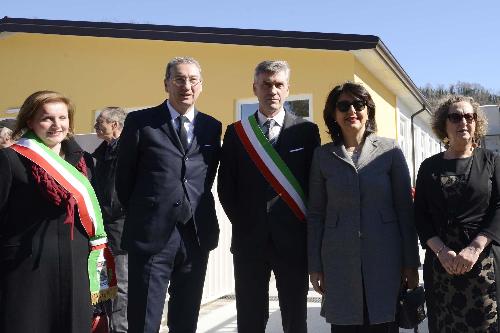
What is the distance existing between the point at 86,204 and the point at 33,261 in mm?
397

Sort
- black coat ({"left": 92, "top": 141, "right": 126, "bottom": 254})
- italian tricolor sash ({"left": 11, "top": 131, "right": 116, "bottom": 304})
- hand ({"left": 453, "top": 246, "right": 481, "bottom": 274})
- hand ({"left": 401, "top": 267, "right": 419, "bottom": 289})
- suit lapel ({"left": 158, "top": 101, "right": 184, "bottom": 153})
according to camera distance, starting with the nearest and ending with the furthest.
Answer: italian tricolor sash ({"left": 11, "top": 131, "right": 116, "bottom": 304}), hand ({"left": 453, "top": 246, "right": 481, "bottom": 274}), hand ({"left": 401, "top": 267, "right": 419, "bottom": 289}), suit lapel ({"left": 158, "top": 101, "right": 184, "bottom": 153}), black coat ({"left": 92, "top": 141, "right": 126, "bottom": 254})

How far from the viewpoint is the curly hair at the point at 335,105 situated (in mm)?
3207

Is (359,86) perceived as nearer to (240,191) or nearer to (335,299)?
(240,191)

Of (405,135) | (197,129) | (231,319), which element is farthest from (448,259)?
(405,135)

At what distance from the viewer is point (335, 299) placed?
10.2ft

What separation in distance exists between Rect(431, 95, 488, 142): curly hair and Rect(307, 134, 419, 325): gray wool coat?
45cm

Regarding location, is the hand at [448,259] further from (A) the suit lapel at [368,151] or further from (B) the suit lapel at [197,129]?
(B) the suit lapel at [197,129]

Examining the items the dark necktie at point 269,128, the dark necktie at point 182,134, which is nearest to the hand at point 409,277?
the dark necktie at point 269,128

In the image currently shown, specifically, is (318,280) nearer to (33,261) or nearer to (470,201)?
(470,201)

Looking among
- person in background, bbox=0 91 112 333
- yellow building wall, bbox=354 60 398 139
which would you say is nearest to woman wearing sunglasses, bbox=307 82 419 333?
person in background, bbox=0 91 112 333

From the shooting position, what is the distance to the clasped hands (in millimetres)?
2996

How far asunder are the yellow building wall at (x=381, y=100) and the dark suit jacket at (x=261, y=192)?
7069 mm

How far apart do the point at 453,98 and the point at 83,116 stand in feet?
32.6

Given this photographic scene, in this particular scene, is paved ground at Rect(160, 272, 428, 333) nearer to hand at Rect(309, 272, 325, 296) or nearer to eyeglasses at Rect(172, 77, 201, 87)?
hand at Rect(309, 272, 325, 296)
